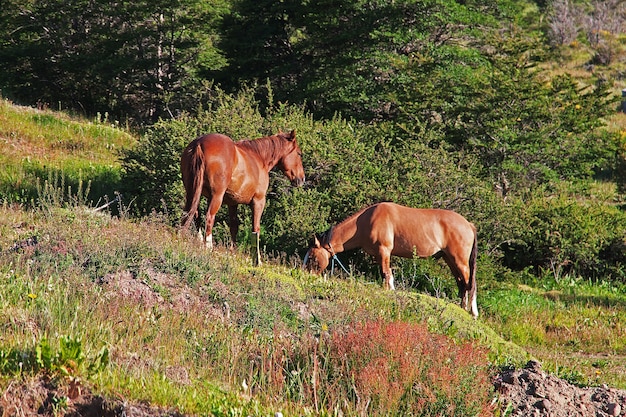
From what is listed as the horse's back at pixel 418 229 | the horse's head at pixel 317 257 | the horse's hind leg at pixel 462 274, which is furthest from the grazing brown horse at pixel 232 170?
the horse's hind leg at pixel 462 274

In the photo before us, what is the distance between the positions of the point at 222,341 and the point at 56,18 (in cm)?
2658

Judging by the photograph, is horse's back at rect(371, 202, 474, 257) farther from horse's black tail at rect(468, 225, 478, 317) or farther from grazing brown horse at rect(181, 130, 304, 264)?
grazing brown horse at rect(181, 130, 304, 264)

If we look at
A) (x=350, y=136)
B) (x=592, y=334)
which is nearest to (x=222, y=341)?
(x=592, y=334)

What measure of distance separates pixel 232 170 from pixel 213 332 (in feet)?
18.1

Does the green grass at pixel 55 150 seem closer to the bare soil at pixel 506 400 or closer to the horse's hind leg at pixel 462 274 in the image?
the horse's hind leg at pixel 462 274

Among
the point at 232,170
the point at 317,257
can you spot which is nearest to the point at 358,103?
the point at 317,257

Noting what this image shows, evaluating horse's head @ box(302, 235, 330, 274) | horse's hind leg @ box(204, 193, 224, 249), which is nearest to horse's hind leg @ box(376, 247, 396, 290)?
horse's head @ box(302, 235, 330, 274)

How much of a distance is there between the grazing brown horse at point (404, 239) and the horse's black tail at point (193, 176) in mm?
2361

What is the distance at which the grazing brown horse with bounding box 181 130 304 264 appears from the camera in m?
12.6

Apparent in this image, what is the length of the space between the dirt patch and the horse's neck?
6.62 metres

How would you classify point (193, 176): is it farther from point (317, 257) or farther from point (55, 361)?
point (55, 361)

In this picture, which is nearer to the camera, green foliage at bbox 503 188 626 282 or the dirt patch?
the dirt patch

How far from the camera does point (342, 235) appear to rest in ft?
47.0

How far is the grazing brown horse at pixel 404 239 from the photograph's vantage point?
1423 cm
